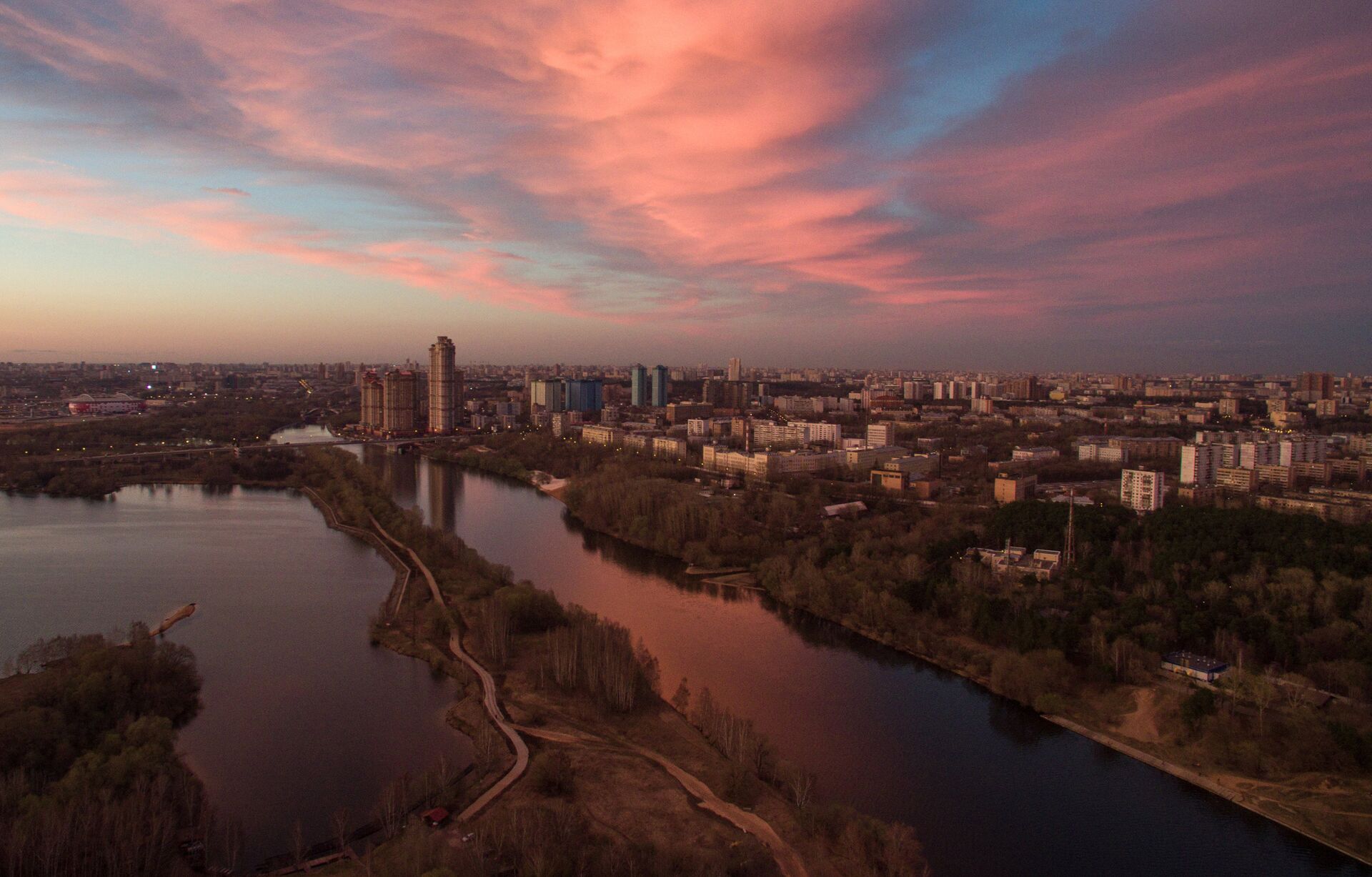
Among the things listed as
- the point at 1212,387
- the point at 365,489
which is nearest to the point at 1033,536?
the point at 365,489

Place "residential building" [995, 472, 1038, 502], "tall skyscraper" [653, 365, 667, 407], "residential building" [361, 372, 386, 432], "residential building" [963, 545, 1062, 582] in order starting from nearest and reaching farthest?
"residential building" [963, 545, 1062, 582] < "residential building" [995, 472, 1038, 502] < "residential building" [361, 372, 386, 432] < "tall skyscraper" [653, 365, 667, 407]

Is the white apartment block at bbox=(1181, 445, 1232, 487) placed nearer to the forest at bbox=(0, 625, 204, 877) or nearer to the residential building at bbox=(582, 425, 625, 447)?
the residential building at bbox=(582, 425, 625, 447)

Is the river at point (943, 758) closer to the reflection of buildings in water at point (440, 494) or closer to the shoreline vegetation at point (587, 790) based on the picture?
the shoreline vegetation at point (587, 790)

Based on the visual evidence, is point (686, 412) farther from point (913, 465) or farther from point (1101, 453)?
point (1101, 453)

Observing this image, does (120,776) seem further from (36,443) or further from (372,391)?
(372,391)

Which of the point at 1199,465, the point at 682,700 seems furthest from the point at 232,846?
the point at 1199,465

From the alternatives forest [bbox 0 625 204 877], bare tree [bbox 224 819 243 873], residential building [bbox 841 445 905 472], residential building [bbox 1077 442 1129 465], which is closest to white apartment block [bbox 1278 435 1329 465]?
residential building [bbox 1077 442 1129 465]
